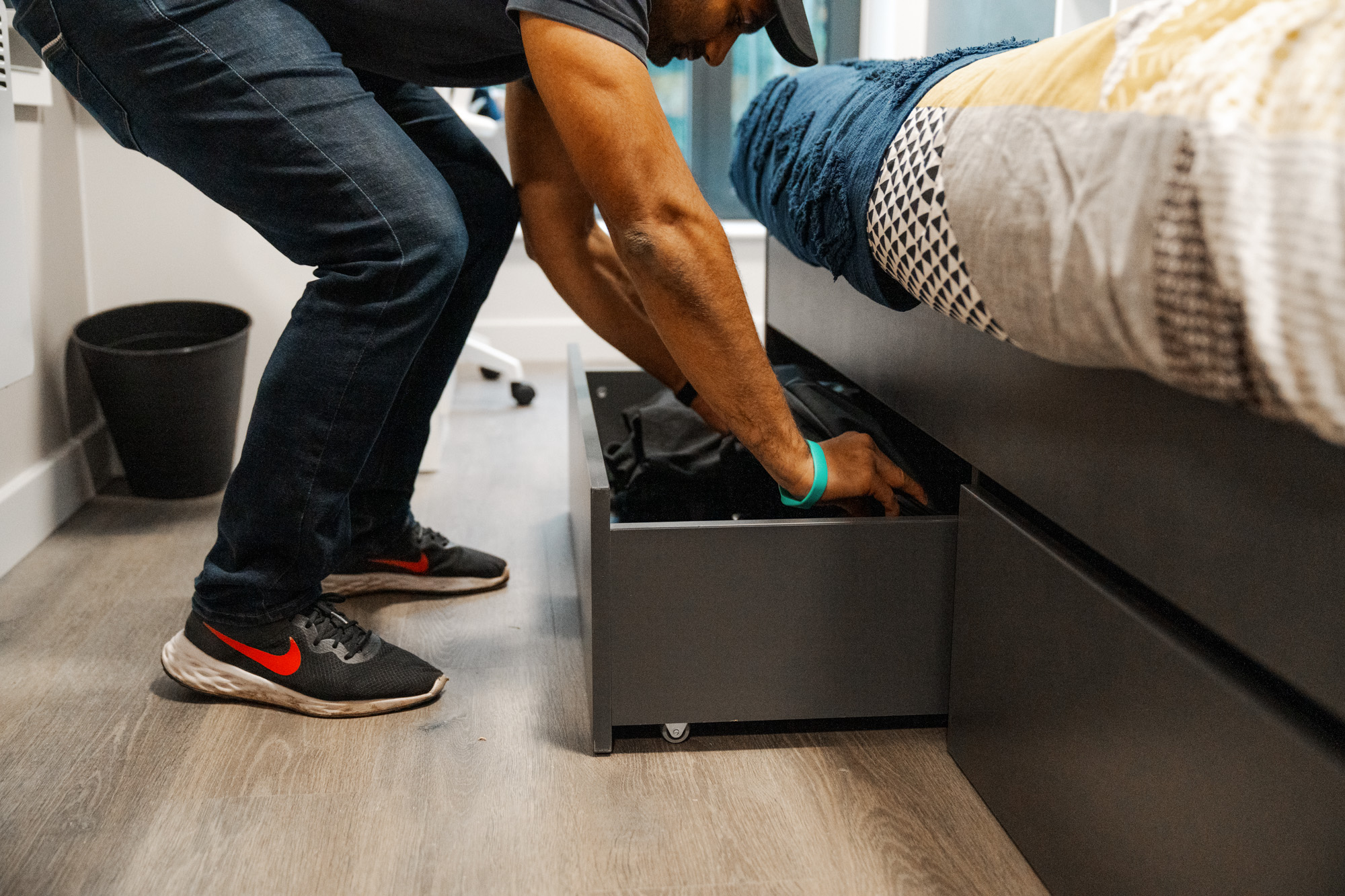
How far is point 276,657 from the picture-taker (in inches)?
39.0

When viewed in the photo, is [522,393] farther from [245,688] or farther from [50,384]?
[245,688]

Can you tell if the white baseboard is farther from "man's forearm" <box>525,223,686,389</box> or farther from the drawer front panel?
the drawer front panel

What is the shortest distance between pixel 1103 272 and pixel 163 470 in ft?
4.95

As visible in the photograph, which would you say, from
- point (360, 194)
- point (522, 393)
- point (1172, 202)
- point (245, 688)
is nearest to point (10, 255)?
point (360, 194)

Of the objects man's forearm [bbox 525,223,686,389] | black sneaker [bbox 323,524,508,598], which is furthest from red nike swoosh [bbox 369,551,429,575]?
man's forearm [bbox 525,223,686,389]

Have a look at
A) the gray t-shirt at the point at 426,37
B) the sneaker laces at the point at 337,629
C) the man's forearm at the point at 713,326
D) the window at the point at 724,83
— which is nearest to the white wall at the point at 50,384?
the sneaker laces at the point at 337,629

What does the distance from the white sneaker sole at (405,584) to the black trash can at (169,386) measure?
49 centimetres

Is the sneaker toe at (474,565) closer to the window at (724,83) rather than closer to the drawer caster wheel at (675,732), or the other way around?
the drawer caster wheel at (675,732)

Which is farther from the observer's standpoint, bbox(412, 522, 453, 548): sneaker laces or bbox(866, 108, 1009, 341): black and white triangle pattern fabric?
bbox(412, 522, 453, 548): sneaker laces

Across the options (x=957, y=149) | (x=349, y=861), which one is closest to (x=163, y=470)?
(x=349, y=861)

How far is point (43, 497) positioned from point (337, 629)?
0.71 metres

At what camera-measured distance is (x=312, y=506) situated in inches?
37.5

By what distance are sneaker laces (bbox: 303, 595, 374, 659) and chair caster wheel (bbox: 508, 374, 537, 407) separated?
4.29ft

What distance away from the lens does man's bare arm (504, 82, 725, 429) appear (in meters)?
1.15
